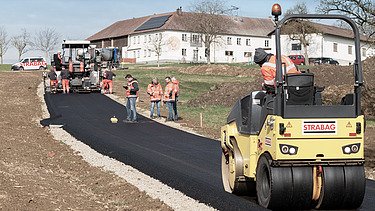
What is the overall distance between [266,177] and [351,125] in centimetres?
128

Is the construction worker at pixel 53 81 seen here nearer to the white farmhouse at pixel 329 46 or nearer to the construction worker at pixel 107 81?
the construction worker at pixel 107 81

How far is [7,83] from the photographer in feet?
148

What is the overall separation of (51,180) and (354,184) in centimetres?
655

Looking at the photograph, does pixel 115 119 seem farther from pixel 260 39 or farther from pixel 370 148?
pixel 260 39

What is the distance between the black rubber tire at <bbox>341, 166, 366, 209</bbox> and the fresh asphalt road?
0.80 metres

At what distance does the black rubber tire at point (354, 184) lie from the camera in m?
7.92

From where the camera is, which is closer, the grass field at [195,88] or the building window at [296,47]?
the grass field at [195,88]

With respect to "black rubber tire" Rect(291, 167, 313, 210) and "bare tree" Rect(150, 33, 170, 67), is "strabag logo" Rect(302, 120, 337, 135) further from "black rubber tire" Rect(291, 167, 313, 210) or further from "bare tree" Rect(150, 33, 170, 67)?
"bare tree" Rect(150, 33, 170, 67)

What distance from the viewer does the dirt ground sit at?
9.91 metres

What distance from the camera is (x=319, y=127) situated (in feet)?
25.1

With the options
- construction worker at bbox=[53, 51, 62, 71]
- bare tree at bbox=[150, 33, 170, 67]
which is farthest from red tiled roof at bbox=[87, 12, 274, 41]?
construction worker at bbox=[53, 51, 62, 71]

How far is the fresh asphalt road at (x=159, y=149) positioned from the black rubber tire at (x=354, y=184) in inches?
31.3

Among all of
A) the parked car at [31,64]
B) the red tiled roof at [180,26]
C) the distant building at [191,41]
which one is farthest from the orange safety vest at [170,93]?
the red tiled roof at [180,26]

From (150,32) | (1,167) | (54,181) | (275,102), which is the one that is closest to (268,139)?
(275,102)
